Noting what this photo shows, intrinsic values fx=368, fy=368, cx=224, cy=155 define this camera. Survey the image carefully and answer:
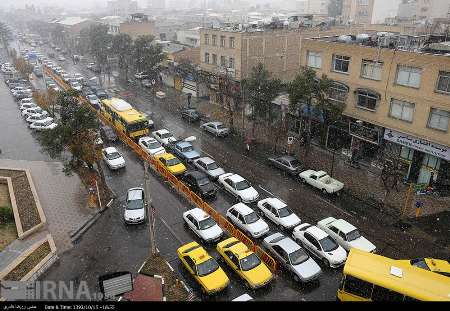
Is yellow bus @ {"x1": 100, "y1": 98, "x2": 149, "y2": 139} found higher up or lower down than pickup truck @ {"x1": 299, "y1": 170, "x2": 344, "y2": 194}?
higher up

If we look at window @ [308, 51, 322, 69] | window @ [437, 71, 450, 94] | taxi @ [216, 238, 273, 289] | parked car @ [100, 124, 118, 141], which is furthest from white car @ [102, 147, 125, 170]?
window @ [437, 71, 450, 94]

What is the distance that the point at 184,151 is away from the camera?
→ 37438 millimetres

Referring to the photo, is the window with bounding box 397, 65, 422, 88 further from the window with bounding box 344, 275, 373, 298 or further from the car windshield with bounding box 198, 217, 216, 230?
the car windshield with bounding box 198, 217, 216, 230

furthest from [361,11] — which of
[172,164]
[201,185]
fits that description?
[201,185]

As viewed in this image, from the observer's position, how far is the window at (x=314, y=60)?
124 ft

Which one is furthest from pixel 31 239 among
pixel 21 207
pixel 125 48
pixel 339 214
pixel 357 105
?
pixel 125 48

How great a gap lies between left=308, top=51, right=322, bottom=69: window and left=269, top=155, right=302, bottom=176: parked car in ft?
35.5

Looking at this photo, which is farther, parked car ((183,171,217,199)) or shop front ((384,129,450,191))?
parked car ((183,171,217,199))

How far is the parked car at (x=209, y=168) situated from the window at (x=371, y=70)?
51.9ft

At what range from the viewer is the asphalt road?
69.3ft

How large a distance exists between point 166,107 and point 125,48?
21485mm

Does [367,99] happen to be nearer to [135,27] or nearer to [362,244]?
[362,244]

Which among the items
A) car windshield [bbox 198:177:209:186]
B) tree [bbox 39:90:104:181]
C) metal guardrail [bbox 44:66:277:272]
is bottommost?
metal guardrail [bbox 44:66:277:272]

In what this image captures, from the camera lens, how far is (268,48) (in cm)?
5153
